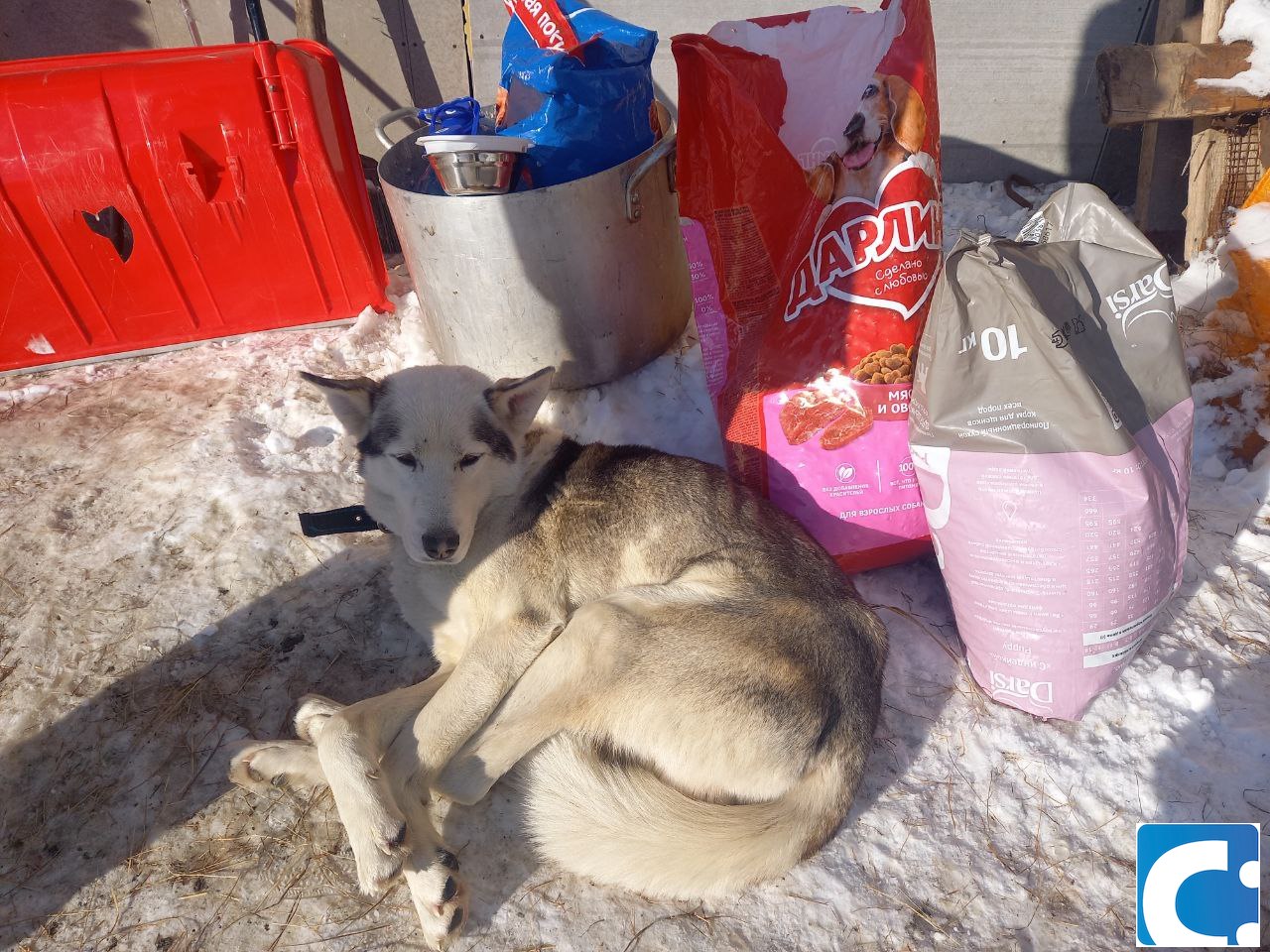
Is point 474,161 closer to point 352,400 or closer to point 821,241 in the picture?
point 352,400

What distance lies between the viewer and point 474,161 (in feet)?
8.55

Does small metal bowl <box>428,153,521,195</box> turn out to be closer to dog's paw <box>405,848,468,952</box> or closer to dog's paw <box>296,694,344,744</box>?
dog's paw <box>296,694,344,744</box>

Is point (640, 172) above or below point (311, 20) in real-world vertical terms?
below

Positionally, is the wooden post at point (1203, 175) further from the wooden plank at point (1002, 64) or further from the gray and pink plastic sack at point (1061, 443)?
the gray and pink plastic sack at point (1061, 443)

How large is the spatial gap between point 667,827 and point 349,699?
125 cm

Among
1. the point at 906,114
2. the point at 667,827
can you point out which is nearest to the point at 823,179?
the point at 906,114

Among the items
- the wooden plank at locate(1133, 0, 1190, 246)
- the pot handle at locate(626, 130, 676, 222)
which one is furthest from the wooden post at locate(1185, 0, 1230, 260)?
the pot handle at locate(626, 130, 676, 222)

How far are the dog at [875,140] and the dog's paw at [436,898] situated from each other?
2438 millimetres

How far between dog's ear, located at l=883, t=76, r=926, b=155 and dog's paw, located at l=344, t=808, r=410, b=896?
2629 mm

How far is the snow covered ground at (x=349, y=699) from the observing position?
1.90 metres

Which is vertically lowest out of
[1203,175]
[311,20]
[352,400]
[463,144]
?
[1203,175]

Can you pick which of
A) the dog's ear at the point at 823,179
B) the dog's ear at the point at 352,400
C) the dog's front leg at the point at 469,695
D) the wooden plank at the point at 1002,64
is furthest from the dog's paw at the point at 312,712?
the wooden plank at the point at 1002,64

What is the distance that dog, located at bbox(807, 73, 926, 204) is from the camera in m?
2.29

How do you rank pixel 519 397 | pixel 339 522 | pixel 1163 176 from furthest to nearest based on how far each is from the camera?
pixel 1163 176 → pixel 339 522 → pixel 519 397
